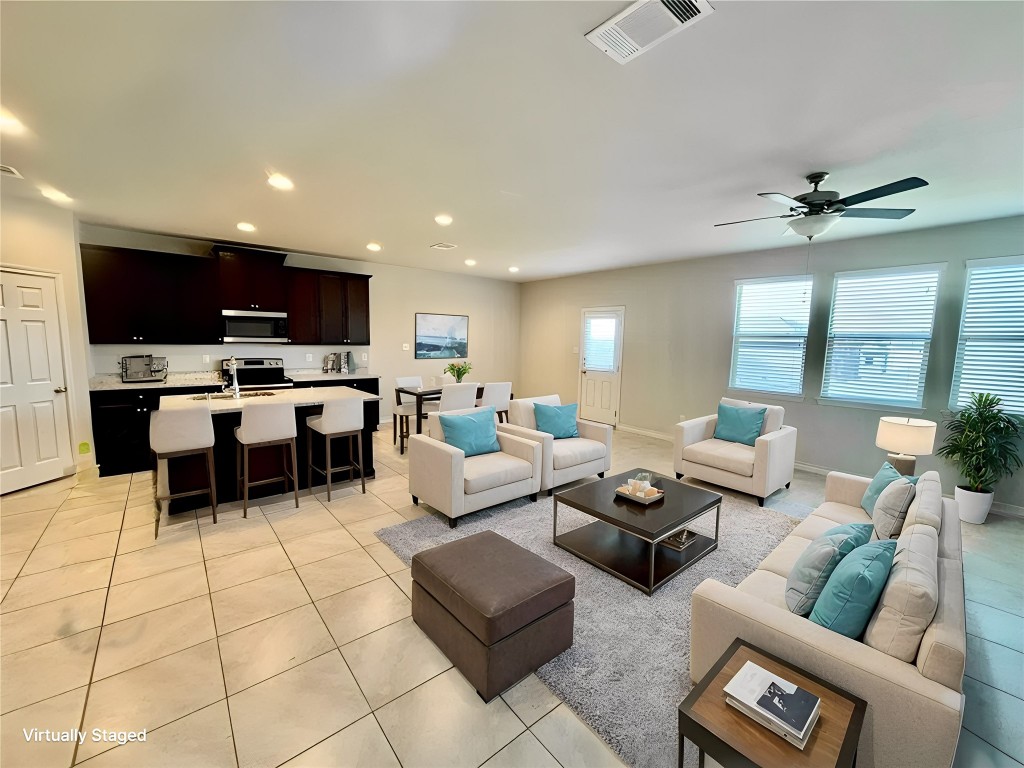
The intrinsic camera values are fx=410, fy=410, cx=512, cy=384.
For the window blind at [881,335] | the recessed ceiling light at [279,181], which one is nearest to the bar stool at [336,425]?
the recessed ceiling light at [279,181]

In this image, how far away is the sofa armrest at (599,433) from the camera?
4367mm

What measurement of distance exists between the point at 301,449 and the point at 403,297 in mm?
3602

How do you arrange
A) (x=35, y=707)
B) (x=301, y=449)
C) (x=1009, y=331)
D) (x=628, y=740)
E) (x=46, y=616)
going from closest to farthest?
1. (x=628, y=740)
2. (x=35, y=707)
3. (x=46, y=616)
4. (x=1009, y=331)
5. (x=301, y=449)

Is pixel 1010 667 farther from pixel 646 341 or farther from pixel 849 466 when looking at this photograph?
pixel 646 341

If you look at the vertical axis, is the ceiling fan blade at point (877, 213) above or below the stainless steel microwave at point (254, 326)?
above

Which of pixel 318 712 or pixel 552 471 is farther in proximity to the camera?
pixel 552 471

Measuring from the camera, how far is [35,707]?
66.5 inches

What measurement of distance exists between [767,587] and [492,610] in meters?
1.27

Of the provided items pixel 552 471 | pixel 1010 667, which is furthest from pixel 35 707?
pixel 1010 667

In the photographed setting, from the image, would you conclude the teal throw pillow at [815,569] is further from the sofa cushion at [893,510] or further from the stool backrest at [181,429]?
the stool backrest at [181,429]

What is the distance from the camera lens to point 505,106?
209cm

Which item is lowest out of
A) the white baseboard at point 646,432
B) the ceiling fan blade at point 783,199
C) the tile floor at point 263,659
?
the tile floor at point 263,659

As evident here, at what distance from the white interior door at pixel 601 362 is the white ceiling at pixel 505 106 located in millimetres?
3265

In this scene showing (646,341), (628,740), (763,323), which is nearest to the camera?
(628,740)
